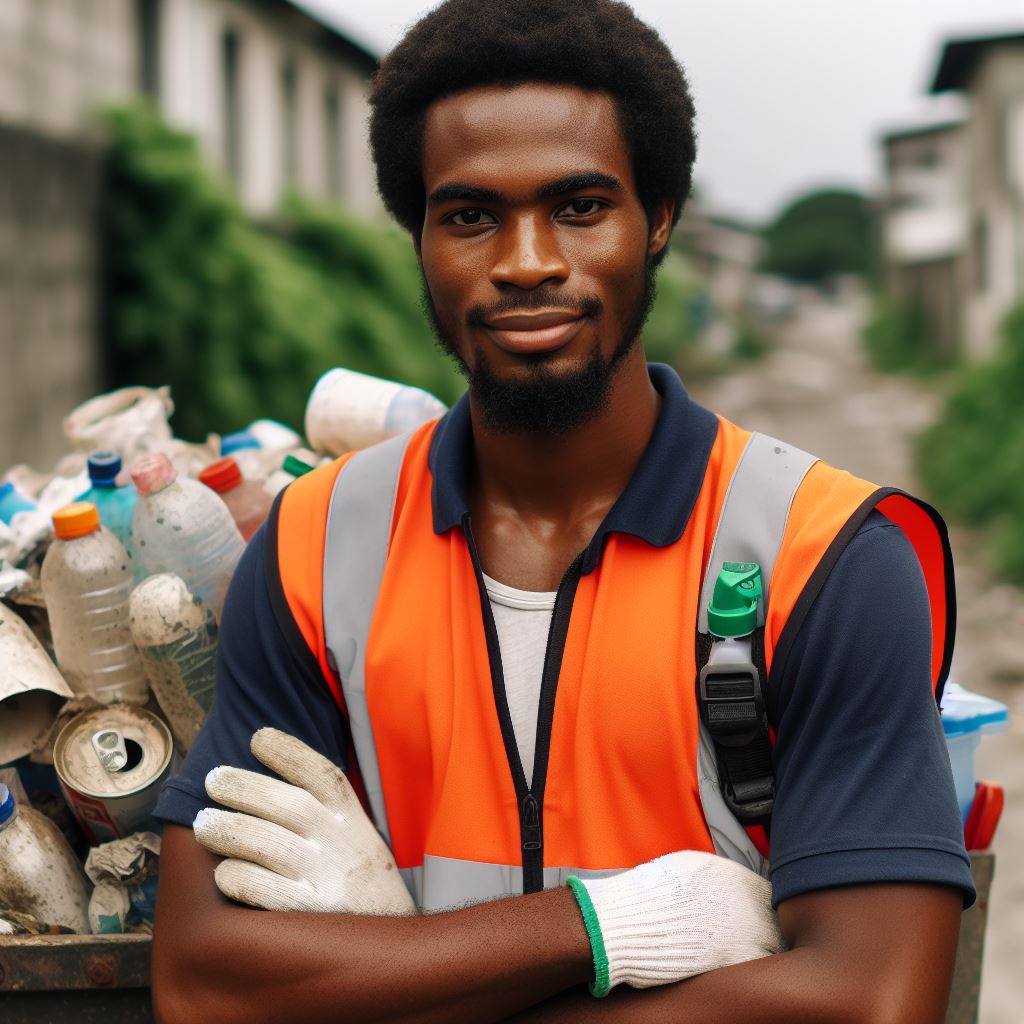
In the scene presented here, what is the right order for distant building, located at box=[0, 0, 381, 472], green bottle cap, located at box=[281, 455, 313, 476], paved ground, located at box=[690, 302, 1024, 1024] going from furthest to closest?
1. distant building, located at box=[0, 0, 381, 472]
2. paved ground, located at box=[690, 302, 1024, 1024]
3. green bottle cap, located at box=[281, 455, 313, 476]

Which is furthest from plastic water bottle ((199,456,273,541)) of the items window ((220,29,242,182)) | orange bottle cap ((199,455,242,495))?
window ((220,29,242,182))

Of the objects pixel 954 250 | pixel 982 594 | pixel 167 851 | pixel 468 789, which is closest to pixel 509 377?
pixel 468 789

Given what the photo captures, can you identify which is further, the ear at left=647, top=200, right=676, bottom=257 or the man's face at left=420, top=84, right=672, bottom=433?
the ear at left=647, top=200, right=676, bottom=257

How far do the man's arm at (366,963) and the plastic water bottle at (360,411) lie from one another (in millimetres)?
1427

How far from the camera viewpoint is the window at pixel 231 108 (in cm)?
1550

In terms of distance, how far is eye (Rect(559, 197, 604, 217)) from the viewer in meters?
2.20

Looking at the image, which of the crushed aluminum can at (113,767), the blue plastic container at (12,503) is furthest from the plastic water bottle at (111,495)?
the crushed aluminum can at (113,767)

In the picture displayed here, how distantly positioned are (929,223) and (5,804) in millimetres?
34235

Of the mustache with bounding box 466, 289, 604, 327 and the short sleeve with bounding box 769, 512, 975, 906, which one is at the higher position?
the mustache with bounding box 466, 289, 604, 327

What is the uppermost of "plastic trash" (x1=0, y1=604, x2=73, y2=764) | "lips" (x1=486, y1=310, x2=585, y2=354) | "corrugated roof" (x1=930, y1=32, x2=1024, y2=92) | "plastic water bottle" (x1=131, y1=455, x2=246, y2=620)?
"corrugated roof" (x1=930, y1=32, x2=1024, y2=92)

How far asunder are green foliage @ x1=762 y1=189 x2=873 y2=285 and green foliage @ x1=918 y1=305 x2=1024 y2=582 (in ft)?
218

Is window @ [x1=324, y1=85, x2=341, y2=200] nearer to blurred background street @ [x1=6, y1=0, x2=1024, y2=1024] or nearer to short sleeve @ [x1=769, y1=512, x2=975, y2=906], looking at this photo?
blurred background street @ [x1=6, y1=0, x2=1024, y2=1024]

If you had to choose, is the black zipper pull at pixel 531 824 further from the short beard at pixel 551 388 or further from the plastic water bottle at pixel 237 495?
the plastic water bottle at pixel 237 495

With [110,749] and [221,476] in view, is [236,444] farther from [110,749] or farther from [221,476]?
[110,749]
